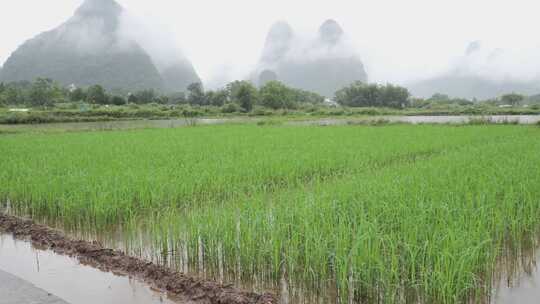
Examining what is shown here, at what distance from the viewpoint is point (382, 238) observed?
115 inches

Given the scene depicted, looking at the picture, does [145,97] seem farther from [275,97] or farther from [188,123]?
[188,123]

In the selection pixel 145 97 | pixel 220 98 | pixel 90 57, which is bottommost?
pixel 220 98

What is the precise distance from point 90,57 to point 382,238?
116097 millimetres

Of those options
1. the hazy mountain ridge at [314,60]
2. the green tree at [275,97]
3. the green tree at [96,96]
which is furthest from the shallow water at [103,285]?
the hazy mountain ridge at [314,60]

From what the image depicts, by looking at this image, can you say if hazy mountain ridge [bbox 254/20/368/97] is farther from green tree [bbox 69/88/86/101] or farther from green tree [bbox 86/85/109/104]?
green tree [bbox 86/85/109/104]

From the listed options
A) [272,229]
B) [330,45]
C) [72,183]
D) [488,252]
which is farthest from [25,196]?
[330,45]

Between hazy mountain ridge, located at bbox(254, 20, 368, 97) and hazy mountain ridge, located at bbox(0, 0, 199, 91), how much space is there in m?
40.9

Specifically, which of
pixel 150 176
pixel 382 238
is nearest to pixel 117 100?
pixel 150 176

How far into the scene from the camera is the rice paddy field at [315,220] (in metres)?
2.71

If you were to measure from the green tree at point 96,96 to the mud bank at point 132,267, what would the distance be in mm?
54012

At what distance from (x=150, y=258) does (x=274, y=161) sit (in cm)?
431

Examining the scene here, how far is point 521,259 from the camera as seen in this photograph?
3.35 meters

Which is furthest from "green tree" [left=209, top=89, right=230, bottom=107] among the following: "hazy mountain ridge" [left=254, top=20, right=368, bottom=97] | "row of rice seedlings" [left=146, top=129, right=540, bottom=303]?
"hazy mountain ridge" [left=254, top=20, right=368, bottom=97]

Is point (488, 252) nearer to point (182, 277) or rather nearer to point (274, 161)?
point (182, 277)
